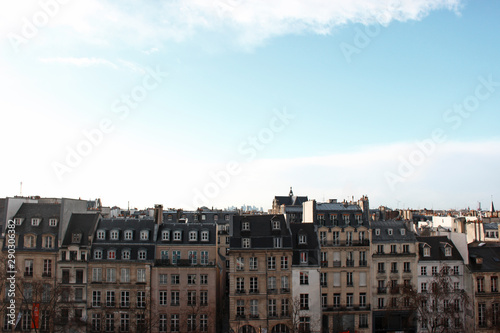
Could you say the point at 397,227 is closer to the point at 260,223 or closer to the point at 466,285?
the point at 466,285

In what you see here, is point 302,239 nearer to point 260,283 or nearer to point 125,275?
point 260,283

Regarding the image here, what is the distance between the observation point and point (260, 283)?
59.3 metres

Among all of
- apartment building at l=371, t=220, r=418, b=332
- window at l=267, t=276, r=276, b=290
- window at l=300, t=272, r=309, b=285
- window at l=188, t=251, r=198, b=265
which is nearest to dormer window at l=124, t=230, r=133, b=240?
window at l=188, t=251, r=198, b=265

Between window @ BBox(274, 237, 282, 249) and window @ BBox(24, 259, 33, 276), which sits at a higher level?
window @ BBox(274, 237, 282, 249)

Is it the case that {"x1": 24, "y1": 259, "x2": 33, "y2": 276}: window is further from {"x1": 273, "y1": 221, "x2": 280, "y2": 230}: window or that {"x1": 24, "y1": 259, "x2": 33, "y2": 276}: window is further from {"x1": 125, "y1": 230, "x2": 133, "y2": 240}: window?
{"x1": 273, "y1": 221, "x2": 280, "y2": 230}: window

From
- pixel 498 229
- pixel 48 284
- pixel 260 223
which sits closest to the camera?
pixel 48 284

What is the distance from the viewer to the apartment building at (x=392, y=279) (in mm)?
60844

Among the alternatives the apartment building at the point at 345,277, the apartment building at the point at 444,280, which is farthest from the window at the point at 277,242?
the apartment building at the point at 444,280

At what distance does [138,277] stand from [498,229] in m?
63.6

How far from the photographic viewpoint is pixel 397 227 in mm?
63594

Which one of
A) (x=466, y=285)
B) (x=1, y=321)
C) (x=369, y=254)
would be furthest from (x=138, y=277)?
(x=466, y=285)

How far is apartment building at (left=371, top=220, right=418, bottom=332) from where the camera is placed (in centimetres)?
6084

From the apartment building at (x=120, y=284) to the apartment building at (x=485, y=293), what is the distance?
1649 inches

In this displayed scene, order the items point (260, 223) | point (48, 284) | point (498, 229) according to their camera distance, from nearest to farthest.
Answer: point (48, 284), point (260, 223), point (498, 229)
